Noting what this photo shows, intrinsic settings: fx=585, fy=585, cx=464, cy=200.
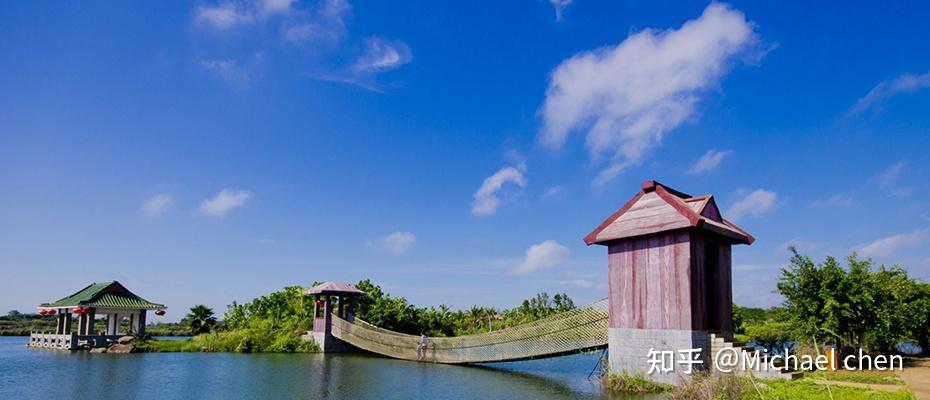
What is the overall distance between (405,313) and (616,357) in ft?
55.4

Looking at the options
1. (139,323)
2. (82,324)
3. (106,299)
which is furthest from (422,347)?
(82,324)

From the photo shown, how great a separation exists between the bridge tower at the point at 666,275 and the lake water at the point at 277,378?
1535 mm

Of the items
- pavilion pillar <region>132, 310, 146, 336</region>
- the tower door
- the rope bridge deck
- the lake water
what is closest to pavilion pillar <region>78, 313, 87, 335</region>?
pavilion pillar <region>132, 310, 146, 336</region>

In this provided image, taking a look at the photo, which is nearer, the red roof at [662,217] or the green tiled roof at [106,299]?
the red roof at [662,217]

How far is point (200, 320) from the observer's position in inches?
1182

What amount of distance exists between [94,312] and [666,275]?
85.6 feet

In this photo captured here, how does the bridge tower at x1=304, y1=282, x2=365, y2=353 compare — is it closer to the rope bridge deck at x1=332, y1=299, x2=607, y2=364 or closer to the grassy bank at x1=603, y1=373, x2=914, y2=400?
the rope bridge deck at x1=332, y1=299, x2=607, y2=364

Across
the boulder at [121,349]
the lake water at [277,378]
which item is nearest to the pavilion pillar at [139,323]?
the boulder at [121,349]

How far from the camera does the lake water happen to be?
517 inches

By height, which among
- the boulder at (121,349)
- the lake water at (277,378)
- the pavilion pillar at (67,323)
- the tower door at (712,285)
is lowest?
the boulder at (121,349)

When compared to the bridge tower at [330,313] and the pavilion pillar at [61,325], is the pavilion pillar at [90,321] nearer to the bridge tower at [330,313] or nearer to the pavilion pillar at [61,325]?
the pavilion pillar at [61,325]

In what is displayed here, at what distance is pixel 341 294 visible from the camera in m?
25.5

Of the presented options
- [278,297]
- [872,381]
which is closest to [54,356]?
[278,297]

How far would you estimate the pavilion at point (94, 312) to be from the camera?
87.2ft
